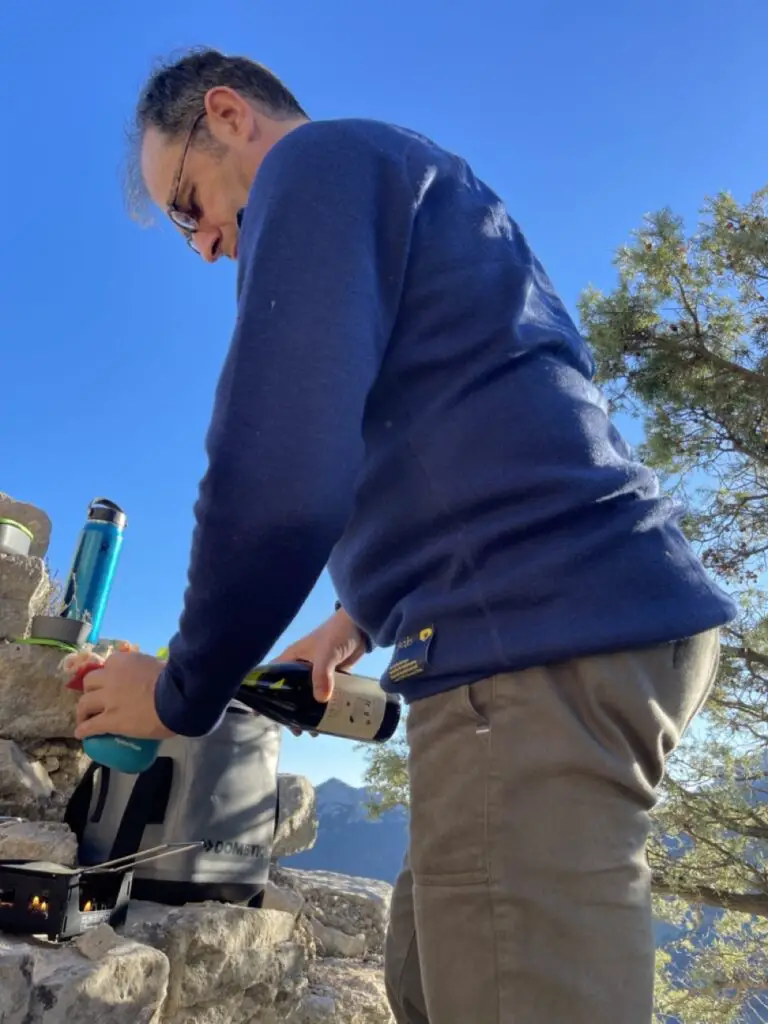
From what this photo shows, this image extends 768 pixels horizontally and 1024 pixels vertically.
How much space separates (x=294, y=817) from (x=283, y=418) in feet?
6.43

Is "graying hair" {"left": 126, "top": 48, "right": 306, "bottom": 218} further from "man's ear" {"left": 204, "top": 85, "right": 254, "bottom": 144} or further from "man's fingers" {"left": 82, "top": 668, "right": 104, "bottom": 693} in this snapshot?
"man's fingers" {"left": 82, "top": 668, "right": 104, "bottom": 693}

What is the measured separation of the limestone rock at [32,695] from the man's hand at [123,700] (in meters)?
1.15

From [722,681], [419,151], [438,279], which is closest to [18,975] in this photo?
[438,279]

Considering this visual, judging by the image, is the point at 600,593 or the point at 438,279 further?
the point at 438,279

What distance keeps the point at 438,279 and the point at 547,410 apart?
0.59ft

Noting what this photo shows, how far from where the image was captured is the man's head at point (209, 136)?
1142 mm

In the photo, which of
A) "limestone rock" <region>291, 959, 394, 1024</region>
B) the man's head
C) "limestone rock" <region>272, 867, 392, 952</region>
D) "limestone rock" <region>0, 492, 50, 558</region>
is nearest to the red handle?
the man's head

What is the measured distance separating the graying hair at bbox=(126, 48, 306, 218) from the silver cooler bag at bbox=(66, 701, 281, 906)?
107 cm

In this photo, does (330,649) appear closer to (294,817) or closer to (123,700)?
(123,700)

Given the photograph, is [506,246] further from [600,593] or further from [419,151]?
[600,593]

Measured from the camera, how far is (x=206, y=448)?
0.73m

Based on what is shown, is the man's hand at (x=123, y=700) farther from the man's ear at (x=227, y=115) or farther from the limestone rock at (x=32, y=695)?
the limestone rock at (x=32, y=695)

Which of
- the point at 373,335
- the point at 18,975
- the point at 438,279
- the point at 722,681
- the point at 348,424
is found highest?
the point at 722,681

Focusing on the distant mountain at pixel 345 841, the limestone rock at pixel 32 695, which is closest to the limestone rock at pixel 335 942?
the limestone rock at pixel 32 695
